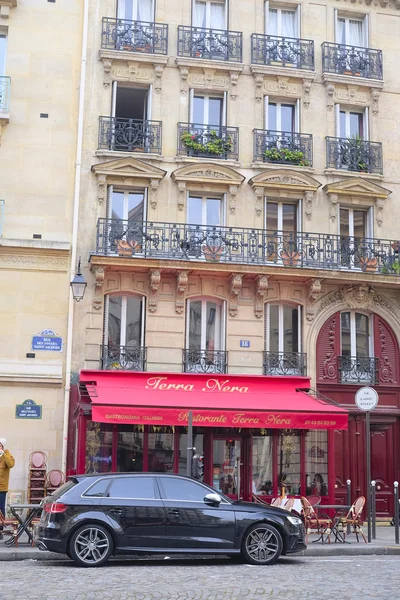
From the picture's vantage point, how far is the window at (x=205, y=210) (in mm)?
21031

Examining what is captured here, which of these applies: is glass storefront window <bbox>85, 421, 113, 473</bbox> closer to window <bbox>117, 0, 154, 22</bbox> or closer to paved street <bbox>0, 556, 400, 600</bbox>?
paved street <bbox>0, 556, 400, 600</bbox>

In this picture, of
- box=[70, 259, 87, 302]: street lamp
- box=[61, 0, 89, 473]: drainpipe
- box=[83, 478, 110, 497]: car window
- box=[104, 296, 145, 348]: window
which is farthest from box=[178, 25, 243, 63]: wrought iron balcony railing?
box=[83, 478, 110, 497]: car window

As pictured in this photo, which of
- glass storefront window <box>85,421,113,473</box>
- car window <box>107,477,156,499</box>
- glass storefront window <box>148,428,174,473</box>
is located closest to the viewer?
car window <box>107,477,156,499</box>

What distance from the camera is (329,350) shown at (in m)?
21.0

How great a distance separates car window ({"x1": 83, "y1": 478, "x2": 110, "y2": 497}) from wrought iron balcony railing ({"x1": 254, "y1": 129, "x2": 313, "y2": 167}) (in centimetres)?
1117

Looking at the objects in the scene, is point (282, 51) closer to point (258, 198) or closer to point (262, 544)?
point (258, 198)

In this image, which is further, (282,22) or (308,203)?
(282,22)

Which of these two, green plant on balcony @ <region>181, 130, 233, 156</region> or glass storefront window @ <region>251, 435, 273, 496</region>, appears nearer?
glass storefront window @ <region>251, 435, 273, 496</region>

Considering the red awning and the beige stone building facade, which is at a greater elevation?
the beige stone building facade

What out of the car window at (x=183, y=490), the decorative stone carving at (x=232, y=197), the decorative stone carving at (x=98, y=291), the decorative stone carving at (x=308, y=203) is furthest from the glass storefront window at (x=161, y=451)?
the car window at (x=183, y=490)

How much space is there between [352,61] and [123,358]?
392 inches

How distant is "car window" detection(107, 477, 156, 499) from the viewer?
1252 centimetres

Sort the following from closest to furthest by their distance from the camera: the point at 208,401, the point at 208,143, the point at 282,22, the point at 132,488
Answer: the point at 132,488 < the point at 208,401 < the point at 208,143 < the point at 282,22

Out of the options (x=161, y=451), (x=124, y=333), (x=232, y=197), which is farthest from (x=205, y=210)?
(x=161, y=451)
